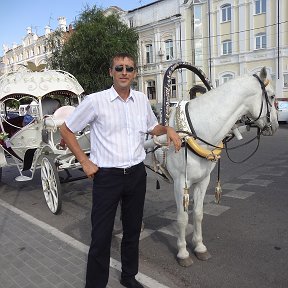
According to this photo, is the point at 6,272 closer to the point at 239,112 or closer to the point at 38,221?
the point at 38,221

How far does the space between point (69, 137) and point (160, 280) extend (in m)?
1.79

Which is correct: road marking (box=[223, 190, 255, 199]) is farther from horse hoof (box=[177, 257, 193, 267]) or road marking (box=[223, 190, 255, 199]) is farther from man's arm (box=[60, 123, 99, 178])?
man's arm (box=[60, 123, 99, 178])

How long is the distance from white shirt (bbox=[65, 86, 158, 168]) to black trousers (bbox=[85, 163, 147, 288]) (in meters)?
0.11

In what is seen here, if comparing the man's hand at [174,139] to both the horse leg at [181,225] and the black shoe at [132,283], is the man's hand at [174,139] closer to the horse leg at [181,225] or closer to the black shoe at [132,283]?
the horse leg at [181,225]

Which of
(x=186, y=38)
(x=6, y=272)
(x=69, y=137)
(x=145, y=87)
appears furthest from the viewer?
(x=145, y=87)

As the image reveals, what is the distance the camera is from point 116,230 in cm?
503

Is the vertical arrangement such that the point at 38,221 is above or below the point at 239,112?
below

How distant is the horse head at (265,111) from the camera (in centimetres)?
361

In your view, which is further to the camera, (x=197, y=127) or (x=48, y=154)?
(x=48, y=154)

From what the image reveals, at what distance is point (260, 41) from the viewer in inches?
1114

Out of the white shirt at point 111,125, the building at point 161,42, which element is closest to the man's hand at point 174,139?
the white shirt at point 111,125

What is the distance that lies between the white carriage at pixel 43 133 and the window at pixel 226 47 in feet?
83.2

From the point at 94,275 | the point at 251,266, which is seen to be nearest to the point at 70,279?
the point at 94,275

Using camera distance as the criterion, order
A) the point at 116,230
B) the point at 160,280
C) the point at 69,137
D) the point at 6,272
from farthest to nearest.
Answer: the point at 116,230 < the point at 6,272 < the point at 160,280 < the point at 69,137
